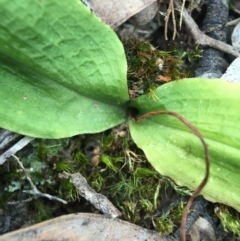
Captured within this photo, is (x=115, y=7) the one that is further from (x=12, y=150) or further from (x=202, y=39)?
(x=12, y=150)

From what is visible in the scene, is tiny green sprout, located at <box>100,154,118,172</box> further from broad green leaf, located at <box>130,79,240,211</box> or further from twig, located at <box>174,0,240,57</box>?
twig, located at <box>174,0,240,57</box>

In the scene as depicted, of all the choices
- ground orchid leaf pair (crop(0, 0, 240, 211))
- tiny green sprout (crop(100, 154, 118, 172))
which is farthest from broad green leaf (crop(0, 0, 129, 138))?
tiny green sprout (crop(100, 154, 118, 172))

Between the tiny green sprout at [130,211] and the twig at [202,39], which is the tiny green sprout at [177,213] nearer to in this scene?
the tiny green sprout at [130,211]

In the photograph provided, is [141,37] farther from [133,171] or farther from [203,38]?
[133,171]

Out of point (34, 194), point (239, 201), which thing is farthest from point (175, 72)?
point (34, 194)

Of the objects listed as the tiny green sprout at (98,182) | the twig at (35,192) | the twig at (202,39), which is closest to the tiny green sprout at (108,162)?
the tiny green sprout at (98,182)

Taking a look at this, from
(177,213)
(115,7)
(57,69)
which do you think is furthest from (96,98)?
(177,213)

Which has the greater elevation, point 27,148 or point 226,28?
point 226,28
